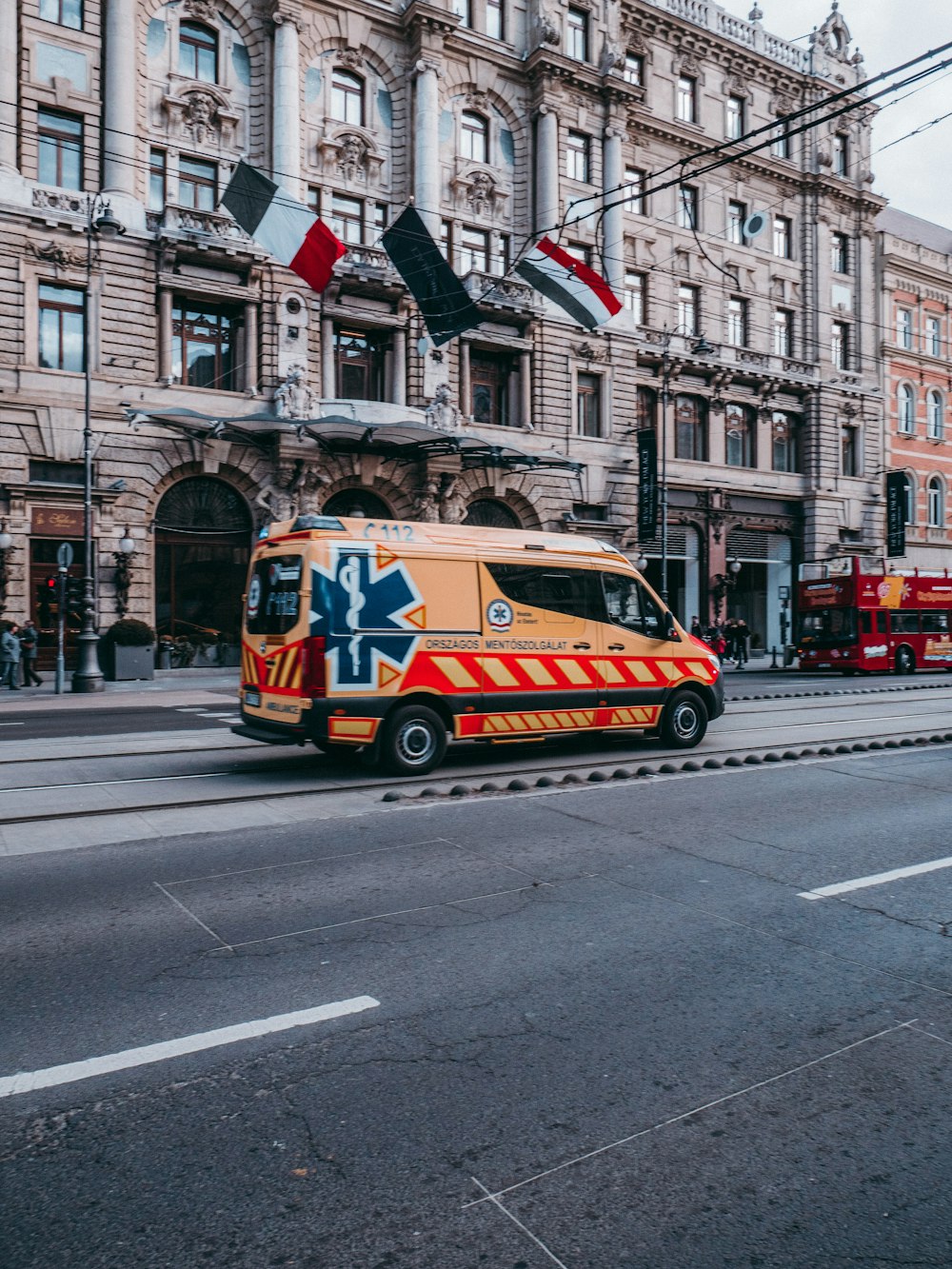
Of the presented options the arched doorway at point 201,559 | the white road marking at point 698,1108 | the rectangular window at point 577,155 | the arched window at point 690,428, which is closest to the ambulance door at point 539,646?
the white road marking at point 698,1108

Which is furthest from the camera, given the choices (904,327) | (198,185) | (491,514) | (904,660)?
(904,327)

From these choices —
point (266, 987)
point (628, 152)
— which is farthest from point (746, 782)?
point (628, 152)

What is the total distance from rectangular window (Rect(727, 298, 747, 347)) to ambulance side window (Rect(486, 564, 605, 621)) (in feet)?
102

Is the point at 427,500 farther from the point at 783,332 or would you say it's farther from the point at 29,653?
the point at 783,332

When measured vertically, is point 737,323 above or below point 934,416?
above

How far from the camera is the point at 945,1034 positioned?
4.01m

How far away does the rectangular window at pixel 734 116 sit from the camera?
39.5 m

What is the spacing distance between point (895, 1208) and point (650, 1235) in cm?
77

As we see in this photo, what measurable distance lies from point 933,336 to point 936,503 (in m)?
8.24

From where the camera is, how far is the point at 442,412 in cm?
3023

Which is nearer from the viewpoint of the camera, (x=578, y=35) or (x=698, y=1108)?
(x=698, y=1108)

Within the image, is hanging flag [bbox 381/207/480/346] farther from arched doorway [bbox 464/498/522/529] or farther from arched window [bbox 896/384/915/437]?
arched window [bbox 896/384/915/437]

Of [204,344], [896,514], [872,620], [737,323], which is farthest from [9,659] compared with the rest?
[896,514]

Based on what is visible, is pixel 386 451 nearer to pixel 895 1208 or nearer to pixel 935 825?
pixel 935 825
